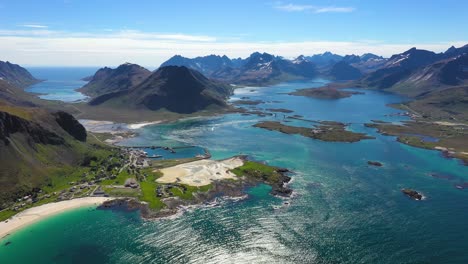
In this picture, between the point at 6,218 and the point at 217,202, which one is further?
the point at 217,202

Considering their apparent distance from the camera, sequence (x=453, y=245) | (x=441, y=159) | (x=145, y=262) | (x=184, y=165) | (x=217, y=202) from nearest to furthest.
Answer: (x=145, y=262)
(x=453, y=245)
(x=217, y=202)
(x=184, y=165)
(x=441, y=159)

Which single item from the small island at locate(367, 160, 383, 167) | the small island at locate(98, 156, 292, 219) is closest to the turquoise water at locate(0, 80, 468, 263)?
the small island at locate(98, 156, 292, 219)

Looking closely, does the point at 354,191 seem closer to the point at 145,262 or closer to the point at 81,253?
the point at 145,262

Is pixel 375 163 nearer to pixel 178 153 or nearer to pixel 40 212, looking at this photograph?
pixel 178 153

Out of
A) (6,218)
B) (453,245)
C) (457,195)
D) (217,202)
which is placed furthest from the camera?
(457,195)

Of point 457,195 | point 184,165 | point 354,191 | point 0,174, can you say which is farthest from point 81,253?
point 457,195

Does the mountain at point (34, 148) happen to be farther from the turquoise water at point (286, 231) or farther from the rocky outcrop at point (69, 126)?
the turquoise water at point (286, 231)
